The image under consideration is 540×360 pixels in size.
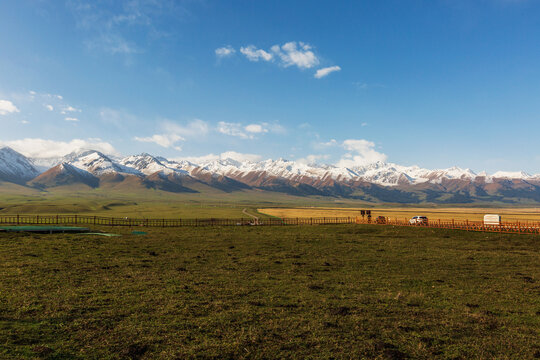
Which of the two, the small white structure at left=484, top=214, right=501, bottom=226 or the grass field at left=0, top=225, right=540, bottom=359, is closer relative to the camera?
the grass field at left=0, top=225, right=540, bottom=359

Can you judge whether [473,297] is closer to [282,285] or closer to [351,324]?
[351,324]

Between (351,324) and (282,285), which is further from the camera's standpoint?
(282,285)

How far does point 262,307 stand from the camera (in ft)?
48.8

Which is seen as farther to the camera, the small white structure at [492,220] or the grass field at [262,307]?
the small white structure at [492,220]

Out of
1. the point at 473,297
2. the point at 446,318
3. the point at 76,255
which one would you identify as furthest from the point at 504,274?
the point at 76,255

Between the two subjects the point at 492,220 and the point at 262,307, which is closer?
the point at 262,307

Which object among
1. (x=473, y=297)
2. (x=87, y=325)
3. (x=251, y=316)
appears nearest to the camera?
Answer: (x=87, y=325)

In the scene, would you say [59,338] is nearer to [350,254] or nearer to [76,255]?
[76,255]

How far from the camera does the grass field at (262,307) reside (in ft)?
35.3

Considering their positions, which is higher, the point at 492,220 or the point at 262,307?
the point at 262,307

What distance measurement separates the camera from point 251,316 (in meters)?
13.6

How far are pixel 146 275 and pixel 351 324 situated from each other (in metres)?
14.3

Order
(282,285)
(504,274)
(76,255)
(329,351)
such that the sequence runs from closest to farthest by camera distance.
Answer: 1. (329,351)
2. (282,285)
3. (504,274)
4. (76,255)

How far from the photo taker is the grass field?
10758 mm
